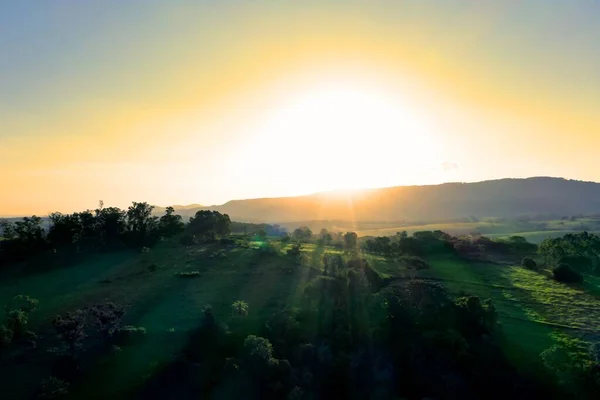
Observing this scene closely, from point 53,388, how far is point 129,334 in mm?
11174

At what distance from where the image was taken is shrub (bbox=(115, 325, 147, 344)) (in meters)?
50.9

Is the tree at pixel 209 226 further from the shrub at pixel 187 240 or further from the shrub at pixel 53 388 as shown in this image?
the shrub at pixel 53 388

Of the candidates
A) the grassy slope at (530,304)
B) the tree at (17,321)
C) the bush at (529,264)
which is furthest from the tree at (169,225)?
the bush at (529,264)

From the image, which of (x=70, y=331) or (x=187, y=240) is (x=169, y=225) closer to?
(x=187, y=240)

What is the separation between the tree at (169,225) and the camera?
10656 cm

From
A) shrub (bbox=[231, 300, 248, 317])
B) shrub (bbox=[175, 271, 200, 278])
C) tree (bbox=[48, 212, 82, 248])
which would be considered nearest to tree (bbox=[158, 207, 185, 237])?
tree (bbox=[48, 212, 82, 248])

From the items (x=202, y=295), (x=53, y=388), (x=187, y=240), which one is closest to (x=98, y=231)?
(x=187, y=240)

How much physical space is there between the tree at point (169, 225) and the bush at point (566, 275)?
85.0 m

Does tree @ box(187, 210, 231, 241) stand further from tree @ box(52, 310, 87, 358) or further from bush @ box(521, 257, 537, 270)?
bush @ box(521, 257, 537, 270)

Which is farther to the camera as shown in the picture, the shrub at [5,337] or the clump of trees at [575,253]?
the clump of trees at [575,253]

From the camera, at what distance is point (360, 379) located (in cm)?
4800

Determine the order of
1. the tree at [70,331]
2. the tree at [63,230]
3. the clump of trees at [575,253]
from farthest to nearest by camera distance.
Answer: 1. the clump of trees at [575,253]
2. the tree at [63,230]
3. the tree at [70,331]

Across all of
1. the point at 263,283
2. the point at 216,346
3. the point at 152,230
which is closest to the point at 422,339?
the point at 216,346

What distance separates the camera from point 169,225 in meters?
108
